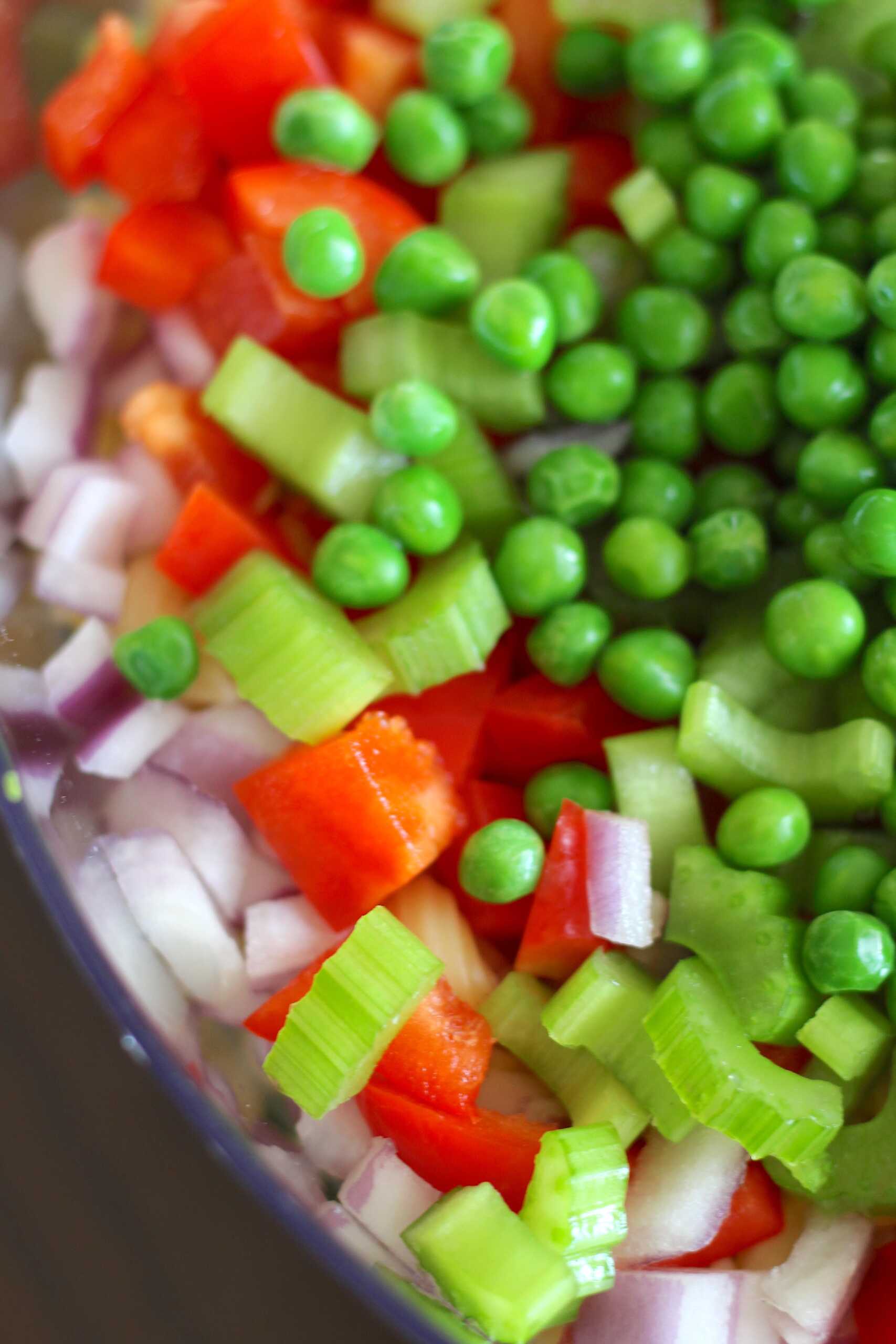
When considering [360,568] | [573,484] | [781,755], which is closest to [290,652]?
[360,568]

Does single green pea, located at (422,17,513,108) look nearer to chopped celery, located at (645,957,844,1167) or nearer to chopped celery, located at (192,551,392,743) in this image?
chopped celery, located at (192,551,392,743)

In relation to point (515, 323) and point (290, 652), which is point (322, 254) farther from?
point (290, 652)

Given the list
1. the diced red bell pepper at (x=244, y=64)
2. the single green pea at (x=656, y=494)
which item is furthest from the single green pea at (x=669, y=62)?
the single green pea at (x=656, y=494)

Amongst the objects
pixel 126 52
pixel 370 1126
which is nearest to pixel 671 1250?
pixel 370 1126

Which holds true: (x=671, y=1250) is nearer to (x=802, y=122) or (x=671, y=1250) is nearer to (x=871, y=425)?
(x=871, y=425)

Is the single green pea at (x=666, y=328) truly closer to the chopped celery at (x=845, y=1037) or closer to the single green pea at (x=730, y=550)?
the single green pea at (x=730, y=550)

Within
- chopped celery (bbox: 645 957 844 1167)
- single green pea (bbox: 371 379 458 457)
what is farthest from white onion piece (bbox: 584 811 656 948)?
single green pea (bbox: 371 379 458 457)
